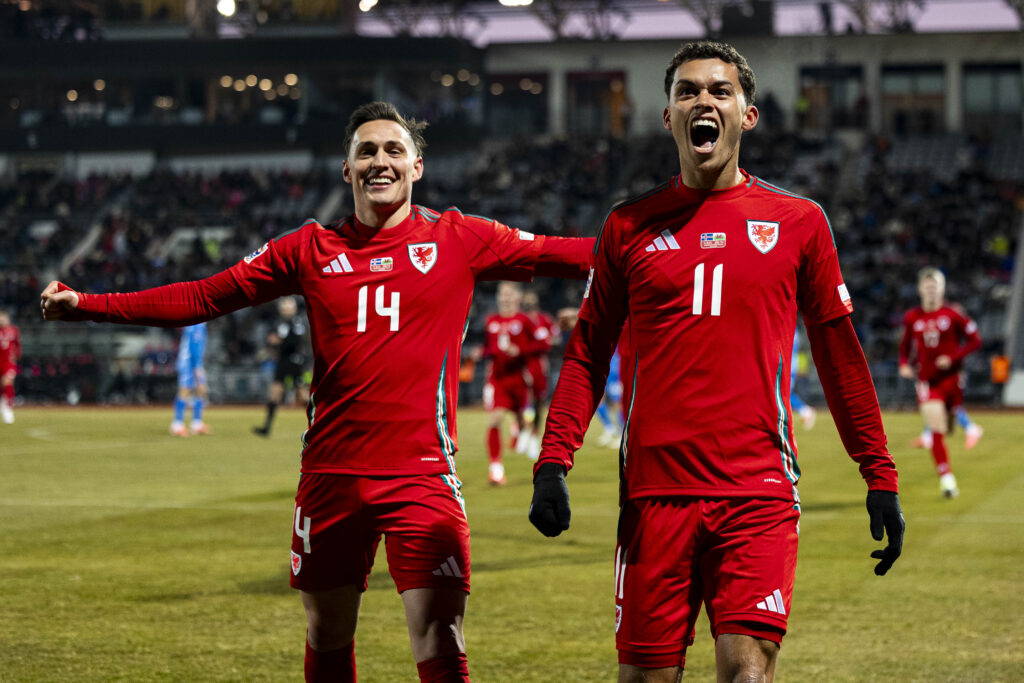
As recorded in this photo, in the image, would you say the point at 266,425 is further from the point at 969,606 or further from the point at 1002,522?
the point at 969,606

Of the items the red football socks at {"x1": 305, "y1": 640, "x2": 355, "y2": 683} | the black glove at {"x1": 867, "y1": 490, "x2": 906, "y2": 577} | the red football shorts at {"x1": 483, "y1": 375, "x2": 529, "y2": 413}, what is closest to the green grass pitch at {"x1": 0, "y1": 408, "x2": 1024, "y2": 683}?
the red football shorts at {"x1": 483, "y1": 375, "x2": 529, "y2": 413}

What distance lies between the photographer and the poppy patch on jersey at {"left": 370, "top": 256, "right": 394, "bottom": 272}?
497cm

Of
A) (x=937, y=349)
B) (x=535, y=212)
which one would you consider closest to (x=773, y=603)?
(x=937, y=349)

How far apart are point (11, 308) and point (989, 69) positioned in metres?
38.2

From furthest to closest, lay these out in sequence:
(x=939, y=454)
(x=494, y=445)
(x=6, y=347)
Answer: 1. (x=6, y=347)
2. (x=494, y=445)
3. (x=939, y=454)

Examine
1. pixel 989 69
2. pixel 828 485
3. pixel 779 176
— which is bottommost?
pixel 828 485

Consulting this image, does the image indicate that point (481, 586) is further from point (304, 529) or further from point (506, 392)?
point (506, 392)

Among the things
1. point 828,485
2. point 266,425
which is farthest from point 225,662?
point 266,425

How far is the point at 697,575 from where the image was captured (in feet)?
13.1

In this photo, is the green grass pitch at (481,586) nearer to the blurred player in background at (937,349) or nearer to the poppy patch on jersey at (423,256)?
the blurred player in background at (937,349)

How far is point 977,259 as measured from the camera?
127 feet

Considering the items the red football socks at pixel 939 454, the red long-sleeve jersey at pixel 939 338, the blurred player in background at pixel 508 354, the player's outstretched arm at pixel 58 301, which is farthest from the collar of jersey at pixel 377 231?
the red long-sleeve jersey at pixel 939 338

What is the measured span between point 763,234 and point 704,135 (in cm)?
37

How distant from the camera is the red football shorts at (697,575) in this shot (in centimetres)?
387
